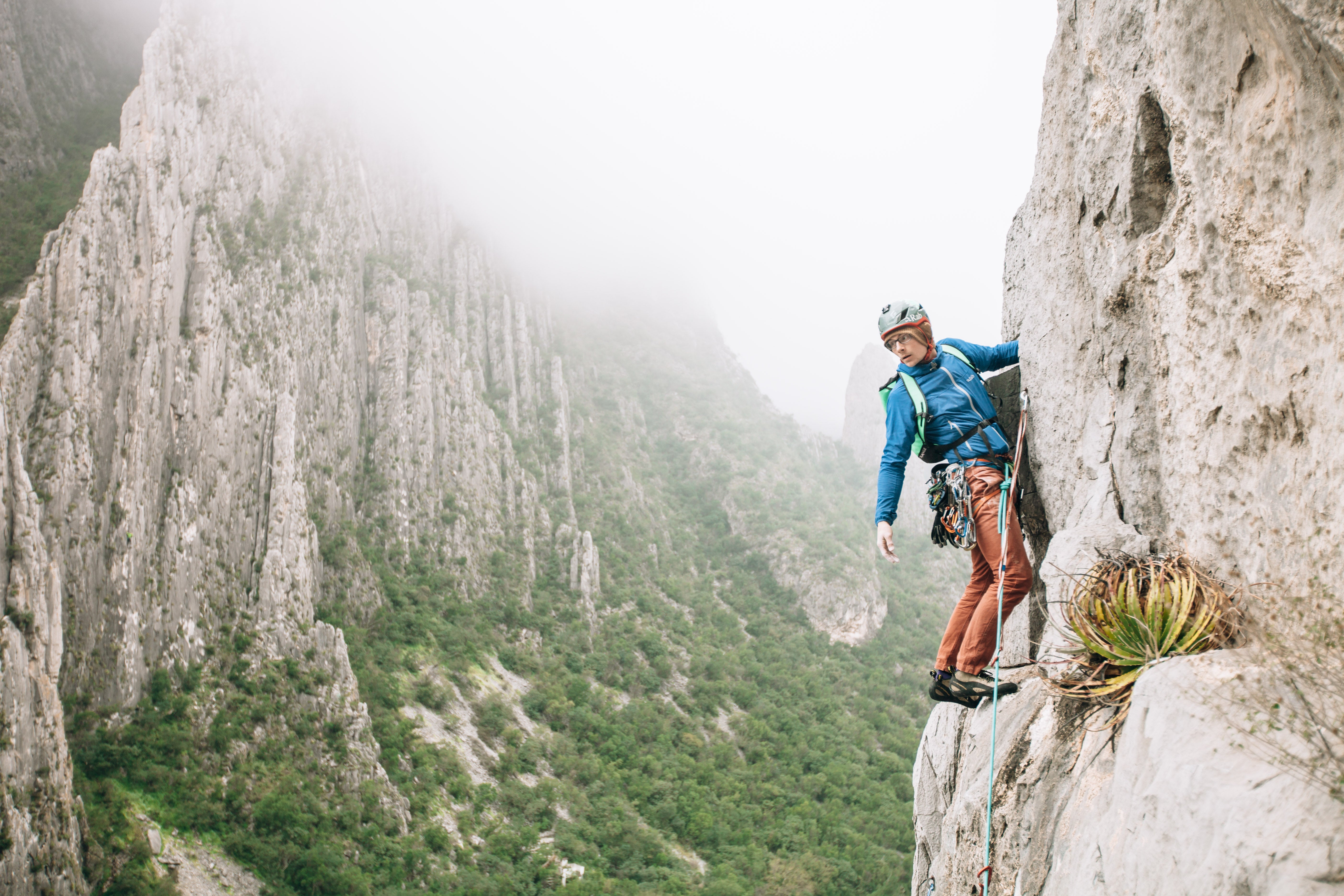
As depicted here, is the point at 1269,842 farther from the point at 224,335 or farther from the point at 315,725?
the point at 224,335

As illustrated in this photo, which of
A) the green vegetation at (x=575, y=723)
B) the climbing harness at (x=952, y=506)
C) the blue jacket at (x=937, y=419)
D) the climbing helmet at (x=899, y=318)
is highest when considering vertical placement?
the climbing helmet at (x=899, y=318)

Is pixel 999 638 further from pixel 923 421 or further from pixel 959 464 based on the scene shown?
pixel 923 421

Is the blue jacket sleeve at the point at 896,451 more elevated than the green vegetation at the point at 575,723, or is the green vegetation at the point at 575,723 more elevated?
the blue jacket sleeve at the point at 896,451

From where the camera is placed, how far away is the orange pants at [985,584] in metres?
4.71

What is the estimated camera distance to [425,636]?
43438 millimetres

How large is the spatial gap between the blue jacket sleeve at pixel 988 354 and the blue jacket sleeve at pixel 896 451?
666 millimetres

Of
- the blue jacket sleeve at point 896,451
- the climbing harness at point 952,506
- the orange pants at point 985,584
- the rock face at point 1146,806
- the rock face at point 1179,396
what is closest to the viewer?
the rock face at point 1146,806

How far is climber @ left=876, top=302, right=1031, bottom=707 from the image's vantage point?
4.75 metres

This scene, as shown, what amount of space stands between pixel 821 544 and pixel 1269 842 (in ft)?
264

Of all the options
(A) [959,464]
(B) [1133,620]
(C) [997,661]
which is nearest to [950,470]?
(A) [959,464]

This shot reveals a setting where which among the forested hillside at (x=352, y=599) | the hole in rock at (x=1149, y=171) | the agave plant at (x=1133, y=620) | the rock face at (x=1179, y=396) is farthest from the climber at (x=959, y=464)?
the forested hillside at (x=352, y=599)

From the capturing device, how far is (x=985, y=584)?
195 inches

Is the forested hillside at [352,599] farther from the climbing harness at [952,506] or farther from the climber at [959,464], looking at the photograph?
the climbing harness at [952,506]

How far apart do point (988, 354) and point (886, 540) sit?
6.59 ft
